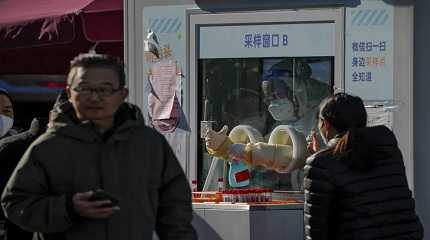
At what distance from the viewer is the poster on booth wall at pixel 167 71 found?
6238 millimetres

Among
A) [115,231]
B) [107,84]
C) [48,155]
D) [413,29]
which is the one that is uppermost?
[413,29]

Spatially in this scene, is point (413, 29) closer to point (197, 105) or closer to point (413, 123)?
point (413, 123)

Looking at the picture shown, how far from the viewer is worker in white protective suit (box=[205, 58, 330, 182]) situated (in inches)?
232

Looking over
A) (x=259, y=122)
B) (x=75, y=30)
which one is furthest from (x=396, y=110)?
(x=75, y=30)

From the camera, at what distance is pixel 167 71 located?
6289mm

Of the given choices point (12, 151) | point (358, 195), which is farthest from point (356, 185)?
point (12, 151)

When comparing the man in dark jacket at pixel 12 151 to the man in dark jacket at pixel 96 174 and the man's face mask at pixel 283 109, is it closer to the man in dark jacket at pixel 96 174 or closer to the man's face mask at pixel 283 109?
the man in dark jacket at pixel 96 174

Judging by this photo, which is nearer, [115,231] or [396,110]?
[115,231]

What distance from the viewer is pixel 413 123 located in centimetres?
566

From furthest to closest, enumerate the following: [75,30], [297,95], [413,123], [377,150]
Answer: [75,30] < [297,95] < [413,123] < [377,150]

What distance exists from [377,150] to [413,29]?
69.2 inches

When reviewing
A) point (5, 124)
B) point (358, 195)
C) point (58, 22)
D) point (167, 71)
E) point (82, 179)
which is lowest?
point (358, 195)

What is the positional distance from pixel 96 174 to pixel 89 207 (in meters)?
0.19

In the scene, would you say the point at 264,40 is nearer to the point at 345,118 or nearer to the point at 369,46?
the point at 369,46
